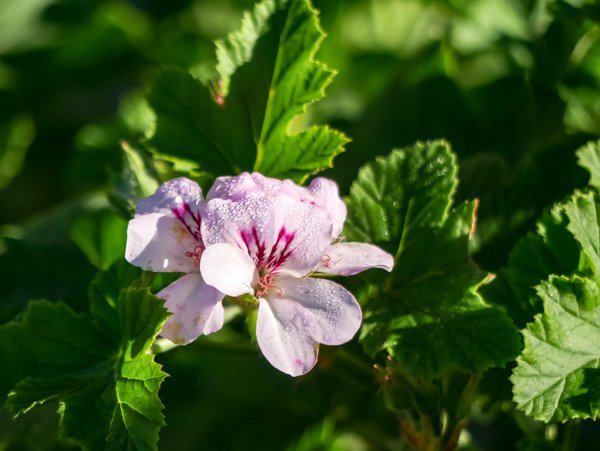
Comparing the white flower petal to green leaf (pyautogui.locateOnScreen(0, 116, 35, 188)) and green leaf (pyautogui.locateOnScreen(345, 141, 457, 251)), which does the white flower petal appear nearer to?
green leaf (pyautogui.locateOnScreen(345, 141, 457, 251))

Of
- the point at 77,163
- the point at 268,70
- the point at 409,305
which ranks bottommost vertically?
the point at 77,163

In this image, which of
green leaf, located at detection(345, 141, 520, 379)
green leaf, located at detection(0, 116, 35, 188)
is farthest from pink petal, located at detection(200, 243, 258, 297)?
green leaf, located at detection(0, 116, 35, 188)

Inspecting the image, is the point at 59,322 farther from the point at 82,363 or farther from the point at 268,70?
the point at 268,70

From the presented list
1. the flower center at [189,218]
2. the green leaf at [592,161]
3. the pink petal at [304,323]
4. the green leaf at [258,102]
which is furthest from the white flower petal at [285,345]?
the green leaf at [592,161]

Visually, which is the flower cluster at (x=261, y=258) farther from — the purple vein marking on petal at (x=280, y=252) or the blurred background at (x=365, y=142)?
the blurred background at (x=365, y=142)

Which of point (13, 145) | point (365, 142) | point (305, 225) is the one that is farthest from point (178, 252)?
point (13, 145)

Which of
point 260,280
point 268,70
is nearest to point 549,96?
point 268,70

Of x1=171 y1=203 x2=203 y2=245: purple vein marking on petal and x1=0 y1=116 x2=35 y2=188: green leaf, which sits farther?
x1=0 y1=116 x2=35 y2=188: green leaf
